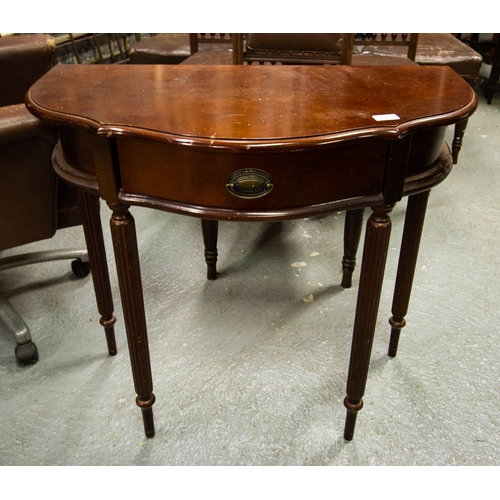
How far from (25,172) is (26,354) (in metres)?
0.52

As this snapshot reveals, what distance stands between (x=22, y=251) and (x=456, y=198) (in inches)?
72.5

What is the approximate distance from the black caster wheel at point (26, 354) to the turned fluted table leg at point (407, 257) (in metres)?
1.03

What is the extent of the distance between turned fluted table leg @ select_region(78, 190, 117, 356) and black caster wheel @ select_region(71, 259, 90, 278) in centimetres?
42

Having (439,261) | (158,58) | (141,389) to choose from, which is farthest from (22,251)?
(439,261)

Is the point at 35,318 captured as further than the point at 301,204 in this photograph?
Yes

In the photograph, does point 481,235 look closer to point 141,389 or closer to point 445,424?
point 445,424

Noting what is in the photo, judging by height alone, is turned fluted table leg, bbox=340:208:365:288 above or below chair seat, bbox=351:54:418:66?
below

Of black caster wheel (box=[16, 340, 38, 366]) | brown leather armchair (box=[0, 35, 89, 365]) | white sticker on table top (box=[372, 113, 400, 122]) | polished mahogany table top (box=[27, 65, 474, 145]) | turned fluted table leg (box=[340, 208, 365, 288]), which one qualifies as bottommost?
black caster wheel (box=[16, 340, 38, 366])

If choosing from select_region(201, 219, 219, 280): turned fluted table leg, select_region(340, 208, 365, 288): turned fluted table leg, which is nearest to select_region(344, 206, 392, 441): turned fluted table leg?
select_region(340, 208, 365, 288): turned fluted table leg

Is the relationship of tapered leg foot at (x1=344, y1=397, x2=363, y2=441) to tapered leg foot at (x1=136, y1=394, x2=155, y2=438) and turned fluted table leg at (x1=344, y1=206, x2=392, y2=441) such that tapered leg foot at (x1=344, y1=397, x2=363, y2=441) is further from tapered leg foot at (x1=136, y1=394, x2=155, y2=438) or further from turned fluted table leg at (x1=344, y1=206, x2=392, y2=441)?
tapered leg foot at (x1=136, y1=394, x2=155, y2=438)

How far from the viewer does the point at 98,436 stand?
128 cm

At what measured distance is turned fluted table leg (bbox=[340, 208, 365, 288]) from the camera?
164 centimetres

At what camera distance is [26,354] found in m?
1.48

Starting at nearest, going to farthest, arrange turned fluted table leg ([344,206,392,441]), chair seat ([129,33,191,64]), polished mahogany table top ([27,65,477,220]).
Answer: polished mahogany table top ([27,65,477,220]) → turned fluted table leg ([344,206,392,441]) → chair seat ([129,33,191,64])
